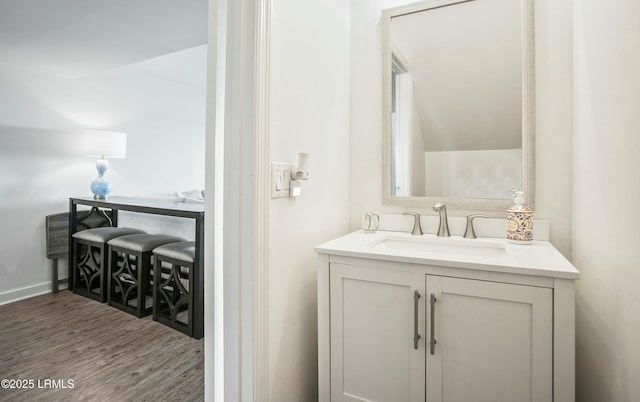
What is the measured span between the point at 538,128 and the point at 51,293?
13.4 feet

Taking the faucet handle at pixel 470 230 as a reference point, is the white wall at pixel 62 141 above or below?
above

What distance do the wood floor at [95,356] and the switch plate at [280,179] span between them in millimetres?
1234

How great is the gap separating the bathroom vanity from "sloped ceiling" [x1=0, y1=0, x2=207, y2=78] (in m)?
1.87

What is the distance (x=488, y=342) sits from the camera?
0.98 m

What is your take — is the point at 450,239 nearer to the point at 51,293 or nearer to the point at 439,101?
the point at 439,101

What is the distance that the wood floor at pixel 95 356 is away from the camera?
1.67 meters

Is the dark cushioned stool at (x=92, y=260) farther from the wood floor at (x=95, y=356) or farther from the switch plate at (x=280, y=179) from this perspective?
the switch plate at (x=280, y=179)

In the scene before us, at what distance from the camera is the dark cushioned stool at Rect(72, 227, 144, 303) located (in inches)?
112

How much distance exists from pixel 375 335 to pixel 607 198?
2.69ft

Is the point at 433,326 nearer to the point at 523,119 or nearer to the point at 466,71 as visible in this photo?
the point at 523,119

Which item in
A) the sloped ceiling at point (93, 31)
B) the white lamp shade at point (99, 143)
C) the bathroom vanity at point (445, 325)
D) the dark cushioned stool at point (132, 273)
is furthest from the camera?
the white lamp shade at point (99, 143)

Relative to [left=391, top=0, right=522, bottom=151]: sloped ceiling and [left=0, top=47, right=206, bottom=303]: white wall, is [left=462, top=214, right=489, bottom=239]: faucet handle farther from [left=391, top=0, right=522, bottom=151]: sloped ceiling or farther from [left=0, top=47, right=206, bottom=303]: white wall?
[left=0, top=47, right=206, bottom=303]: white wall

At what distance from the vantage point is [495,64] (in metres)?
1.43

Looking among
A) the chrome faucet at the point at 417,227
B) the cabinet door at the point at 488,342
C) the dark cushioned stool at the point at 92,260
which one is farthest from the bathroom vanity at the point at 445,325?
the dark cushioned stool at the point at 92,260
